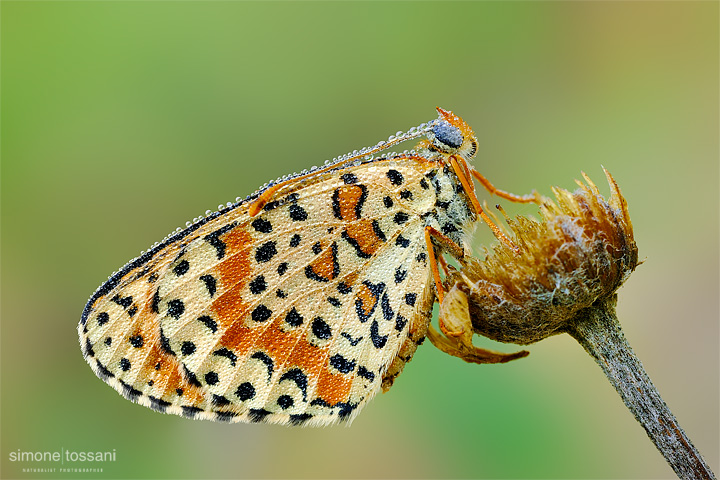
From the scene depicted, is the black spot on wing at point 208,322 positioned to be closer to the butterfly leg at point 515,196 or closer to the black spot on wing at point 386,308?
the black spot on wing at point 386,308

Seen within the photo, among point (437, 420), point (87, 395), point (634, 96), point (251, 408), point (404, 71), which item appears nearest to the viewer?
point (251, 408)

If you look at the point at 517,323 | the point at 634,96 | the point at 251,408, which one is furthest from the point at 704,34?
the point at 251,408

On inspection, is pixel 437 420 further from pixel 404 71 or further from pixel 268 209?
pixel 404 71

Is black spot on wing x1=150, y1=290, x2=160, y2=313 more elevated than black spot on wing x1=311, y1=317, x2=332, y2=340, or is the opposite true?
black spot on wing x1=150, y1=290, x2=160, y2=313

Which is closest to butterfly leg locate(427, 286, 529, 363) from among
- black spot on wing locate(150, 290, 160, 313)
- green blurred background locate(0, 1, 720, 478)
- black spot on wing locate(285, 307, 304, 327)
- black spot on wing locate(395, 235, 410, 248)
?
black spot on wing locate(395, 235, 410, 248)

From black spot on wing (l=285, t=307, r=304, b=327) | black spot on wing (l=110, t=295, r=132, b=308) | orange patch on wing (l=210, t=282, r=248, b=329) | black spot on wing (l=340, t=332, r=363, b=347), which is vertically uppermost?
black spot on wing (l=110, t=295, r=132, b=308)

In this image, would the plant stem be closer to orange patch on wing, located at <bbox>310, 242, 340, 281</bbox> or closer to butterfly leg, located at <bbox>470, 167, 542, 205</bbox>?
butterfly leg, located at <bbox>470, 167, 542, 205</bbox>

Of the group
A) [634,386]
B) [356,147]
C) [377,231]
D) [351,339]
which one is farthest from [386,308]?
[356,147]
